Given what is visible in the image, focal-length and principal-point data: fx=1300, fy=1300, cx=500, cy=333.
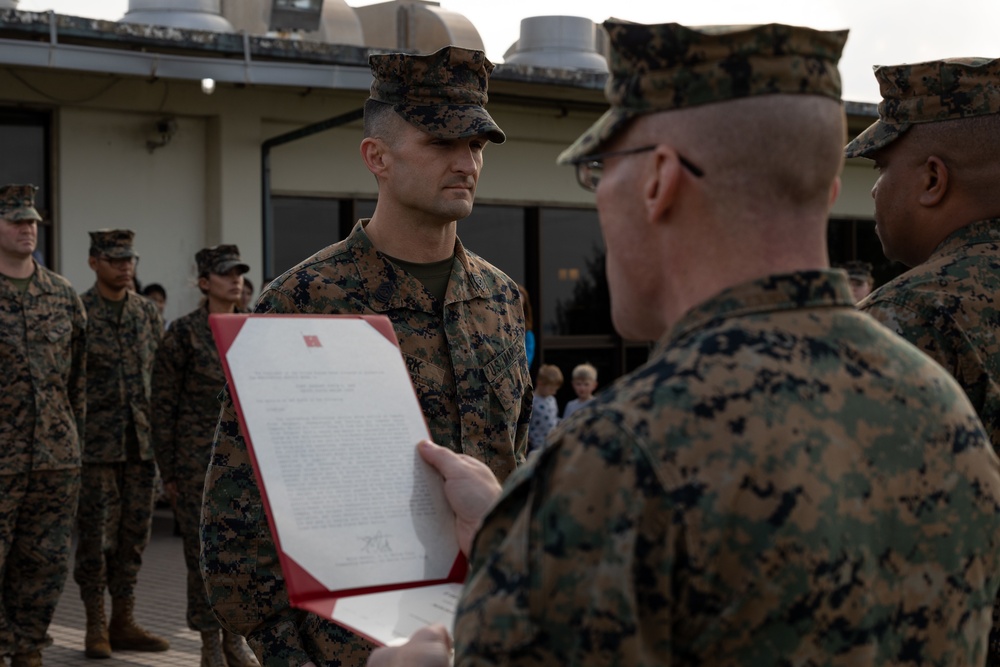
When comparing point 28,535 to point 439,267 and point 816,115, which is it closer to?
point 439,267

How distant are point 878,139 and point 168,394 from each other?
5.48 meters

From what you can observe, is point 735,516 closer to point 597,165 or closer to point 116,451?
point 597,165

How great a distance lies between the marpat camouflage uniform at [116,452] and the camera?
26.3 feet

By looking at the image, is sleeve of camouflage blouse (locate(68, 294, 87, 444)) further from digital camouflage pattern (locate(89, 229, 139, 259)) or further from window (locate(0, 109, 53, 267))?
window (locate(0, 109, 53, 267))

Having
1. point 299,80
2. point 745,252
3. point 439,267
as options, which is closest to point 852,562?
point 745,252

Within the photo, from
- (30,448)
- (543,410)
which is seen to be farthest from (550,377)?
(30,448)

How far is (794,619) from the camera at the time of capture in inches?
61.6

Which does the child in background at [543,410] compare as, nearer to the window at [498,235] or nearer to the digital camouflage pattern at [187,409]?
the window at [498,235]

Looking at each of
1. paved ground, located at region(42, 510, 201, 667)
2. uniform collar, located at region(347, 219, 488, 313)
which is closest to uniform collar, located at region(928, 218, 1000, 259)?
uniform collar, located at region(347, 219, 488, 313)

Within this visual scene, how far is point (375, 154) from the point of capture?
12.0 ft

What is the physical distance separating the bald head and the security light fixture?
10.9m

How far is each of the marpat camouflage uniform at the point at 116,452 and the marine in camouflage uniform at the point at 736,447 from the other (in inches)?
260

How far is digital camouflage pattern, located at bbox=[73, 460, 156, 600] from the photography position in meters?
7.97

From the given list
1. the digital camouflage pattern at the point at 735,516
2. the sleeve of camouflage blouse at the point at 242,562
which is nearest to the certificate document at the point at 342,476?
the digital camouflage pattern at the point at 735,516
